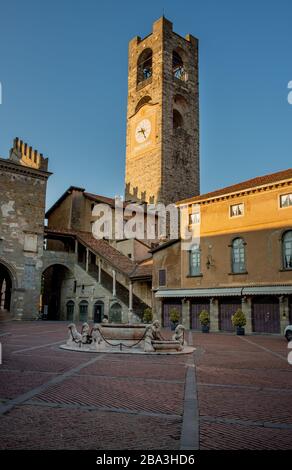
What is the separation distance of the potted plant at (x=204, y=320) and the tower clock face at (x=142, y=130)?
3346 centimetres

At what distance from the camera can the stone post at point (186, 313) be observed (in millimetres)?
27922

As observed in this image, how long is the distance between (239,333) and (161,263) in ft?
29.7

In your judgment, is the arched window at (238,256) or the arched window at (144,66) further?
the arched window at (144,66)

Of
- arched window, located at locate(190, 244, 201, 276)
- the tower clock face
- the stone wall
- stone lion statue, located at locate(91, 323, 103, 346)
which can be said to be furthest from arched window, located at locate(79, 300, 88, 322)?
the tower clock face

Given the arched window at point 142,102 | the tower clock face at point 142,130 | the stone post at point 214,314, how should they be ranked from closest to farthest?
the stone post at point 214,314, the tower clock face at point 142,130, the arched window at point 142,102

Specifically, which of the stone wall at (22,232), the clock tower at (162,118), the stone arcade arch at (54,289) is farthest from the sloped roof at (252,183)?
the clock tower at (162,118)

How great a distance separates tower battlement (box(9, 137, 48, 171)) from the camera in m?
40.6

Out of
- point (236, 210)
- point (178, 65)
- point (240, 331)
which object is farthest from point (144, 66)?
point (240, 331)

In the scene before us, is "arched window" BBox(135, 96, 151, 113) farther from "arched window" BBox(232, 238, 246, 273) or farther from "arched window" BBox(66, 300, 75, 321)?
"arched window" BBox(232, 238, 246, 273)

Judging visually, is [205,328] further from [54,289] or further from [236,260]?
[54,289]

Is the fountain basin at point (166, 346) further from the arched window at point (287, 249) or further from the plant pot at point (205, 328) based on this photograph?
the arched window at point (287, 249)

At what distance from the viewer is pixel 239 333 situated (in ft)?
77.5

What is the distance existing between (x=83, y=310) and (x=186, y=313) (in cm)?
1373
